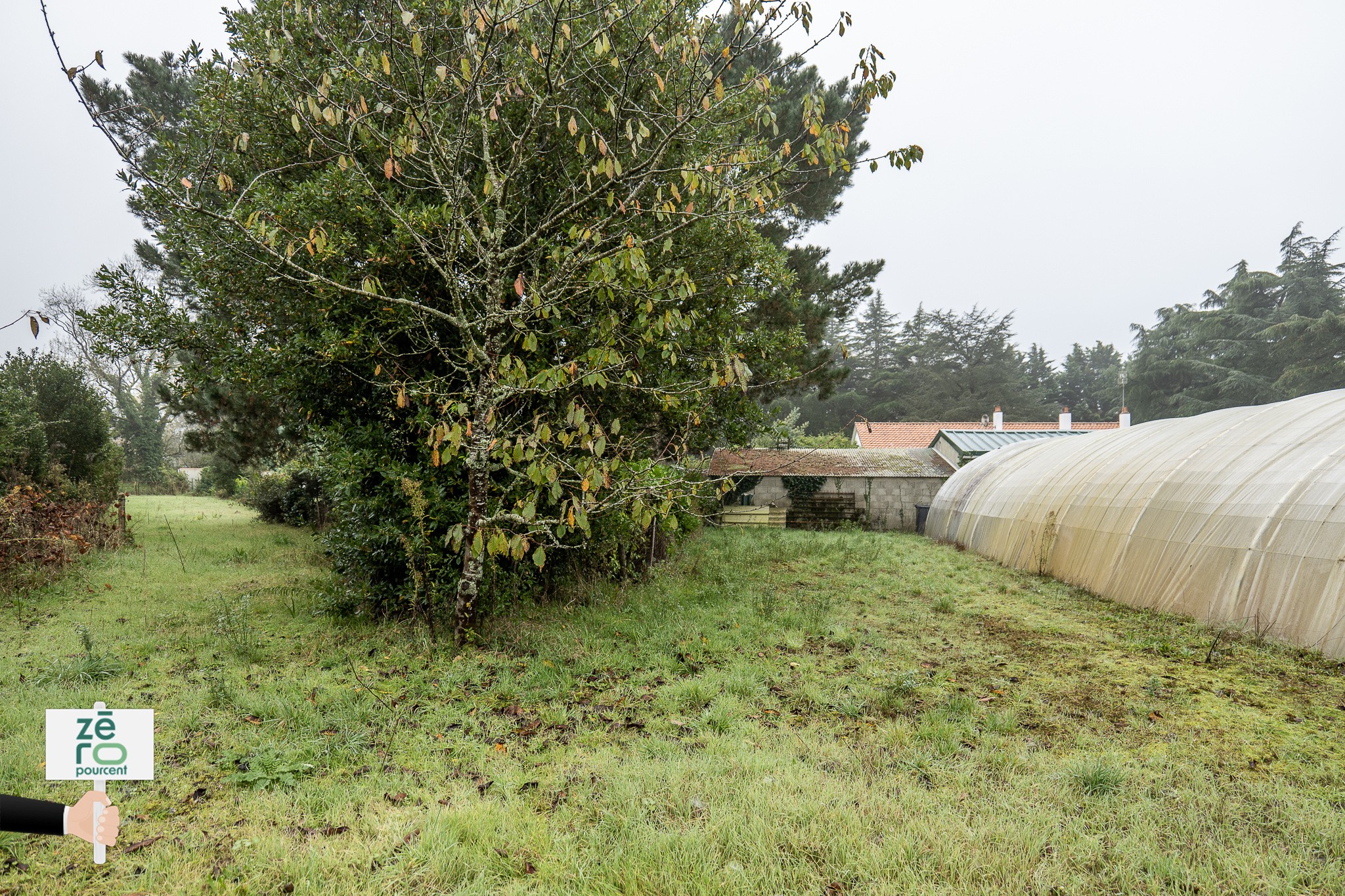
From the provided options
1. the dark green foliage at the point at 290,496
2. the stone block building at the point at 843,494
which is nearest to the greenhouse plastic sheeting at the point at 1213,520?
the stone block building at the point at 843,494

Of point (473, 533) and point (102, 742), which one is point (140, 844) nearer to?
point (102, 742)

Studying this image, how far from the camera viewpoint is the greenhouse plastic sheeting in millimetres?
5828

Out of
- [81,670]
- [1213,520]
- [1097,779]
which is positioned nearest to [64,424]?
[81,670]

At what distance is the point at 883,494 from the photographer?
67.1 ft

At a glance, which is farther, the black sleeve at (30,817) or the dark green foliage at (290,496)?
the dark green foliage at (290,496)

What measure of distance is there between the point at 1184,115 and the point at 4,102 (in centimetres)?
4832

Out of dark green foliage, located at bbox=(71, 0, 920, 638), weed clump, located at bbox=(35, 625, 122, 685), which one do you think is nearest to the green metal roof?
dark green foliage, located at bbox=(71, 0, 920, 638)

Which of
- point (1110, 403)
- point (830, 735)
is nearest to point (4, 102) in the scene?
point (830, 735)

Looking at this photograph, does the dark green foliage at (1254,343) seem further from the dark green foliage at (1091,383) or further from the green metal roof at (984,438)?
the green metal roof at (984,438)

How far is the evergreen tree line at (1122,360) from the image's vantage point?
3219cm

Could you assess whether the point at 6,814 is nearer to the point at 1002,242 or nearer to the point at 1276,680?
the point at 1276,680

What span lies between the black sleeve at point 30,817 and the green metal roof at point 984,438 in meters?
22.7

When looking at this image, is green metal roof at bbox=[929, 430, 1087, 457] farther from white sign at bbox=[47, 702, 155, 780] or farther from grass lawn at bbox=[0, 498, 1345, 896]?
white sign at bbox=[47, 702, 155, 780]

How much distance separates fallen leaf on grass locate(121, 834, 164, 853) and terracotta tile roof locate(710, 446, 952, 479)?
57.0 ft
